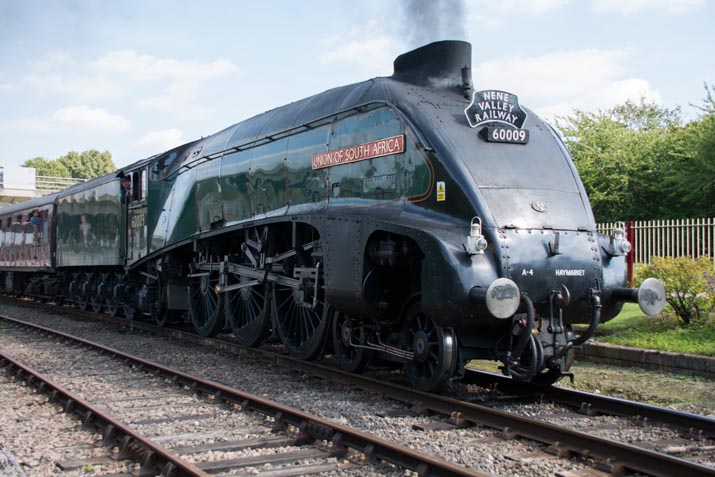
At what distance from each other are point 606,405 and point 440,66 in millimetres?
3958

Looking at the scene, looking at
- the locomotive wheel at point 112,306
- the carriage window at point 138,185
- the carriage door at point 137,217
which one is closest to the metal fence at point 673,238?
the carriage door at point 137,217

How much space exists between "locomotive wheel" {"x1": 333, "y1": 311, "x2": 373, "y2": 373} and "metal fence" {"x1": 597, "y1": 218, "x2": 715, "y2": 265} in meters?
6.27

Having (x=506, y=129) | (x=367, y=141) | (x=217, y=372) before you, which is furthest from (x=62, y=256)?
(x=506, y=129)

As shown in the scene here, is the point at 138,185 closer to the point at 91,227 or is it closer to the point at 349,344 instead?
the point at 91,227

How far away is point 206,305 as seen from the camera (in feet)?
38.6

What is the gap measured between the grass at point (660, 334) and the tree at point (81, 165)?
81978 millimetres

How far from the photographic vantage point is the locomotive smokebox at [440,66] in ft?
26.0

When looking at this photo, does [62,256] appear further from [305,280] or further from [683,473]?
[683,473]

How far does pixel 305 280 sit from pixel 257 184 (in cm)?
212

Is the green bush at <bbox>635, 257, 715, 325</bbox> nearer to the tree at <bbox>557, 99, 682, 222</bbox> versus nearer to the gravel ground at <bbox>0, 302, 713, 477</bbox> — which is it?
the gravel ground at <bbox>0, 302, 713, 477</bbox>

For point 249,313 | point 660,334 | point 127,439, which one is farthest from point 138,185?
point 660,334

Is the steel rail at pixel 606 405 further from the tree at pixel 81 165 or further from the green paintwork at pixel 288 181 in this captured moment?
the tree at pixel 81 165

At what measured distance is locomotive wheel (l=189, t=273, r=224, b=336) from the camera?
1132 cm

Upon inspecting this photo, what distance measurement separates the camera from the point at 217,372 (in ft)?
28.8
